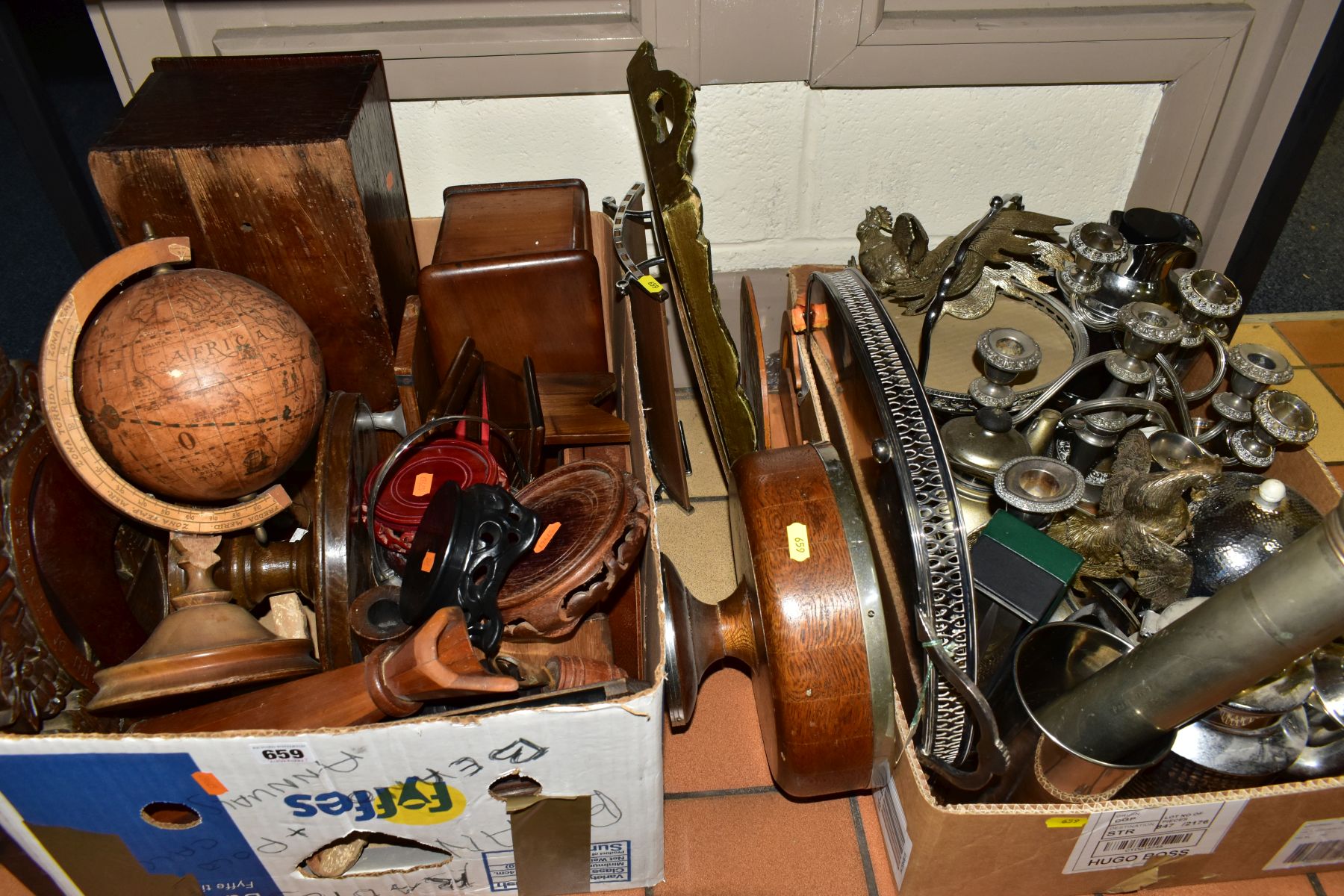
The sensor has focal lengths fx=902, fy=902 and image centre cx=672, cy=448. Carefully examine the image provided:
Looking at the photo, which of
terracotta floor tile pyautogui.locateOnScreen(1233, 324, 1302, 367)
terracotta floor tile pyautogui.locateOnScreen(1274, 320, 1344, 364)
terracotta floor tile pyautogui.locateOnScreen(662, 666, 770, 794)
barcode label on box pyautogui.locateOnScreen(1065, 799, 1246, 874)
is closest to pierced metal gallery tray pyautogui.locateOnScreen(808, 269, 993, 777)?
barcode label on box pyautogui.locateOnScreen(1065, 799, 1246, 874)

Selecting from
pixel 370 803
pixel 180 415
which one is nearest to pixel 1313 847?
pixel 370 803

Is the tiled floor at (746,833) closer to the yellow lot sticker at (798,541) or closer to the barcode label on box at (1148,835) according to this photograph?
the barcode label on box at (1148,835)

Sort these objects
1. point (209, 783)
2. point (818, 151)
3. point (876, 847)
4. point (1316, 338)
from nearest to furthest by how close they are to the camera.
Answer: point (209, 783) < point (876, 847) < point (818, 151) < point (1316, 338)

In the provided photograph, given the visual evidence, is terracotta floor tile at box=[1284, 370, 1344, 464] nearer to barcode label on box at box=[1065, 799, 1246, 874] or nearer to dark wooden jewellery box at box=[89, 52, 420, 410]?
barcode label on box at box=[1065, 799, 1246, 874]

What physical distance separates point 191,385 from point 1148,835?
1312 millimetres

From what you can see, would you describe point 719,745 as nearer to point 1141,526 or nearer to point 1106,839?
point 1106,839

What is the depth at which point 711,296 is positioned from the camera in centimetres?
135

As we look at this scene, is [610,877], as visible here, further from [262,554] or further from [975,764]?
[262,554]

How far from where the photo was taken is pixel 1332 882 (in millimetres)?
1325

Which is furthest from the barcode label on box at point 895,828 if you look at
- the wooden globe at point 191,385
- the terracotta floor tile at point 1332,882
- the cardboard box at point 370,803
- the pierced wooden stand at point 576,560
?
the wooden globe at point 191,385

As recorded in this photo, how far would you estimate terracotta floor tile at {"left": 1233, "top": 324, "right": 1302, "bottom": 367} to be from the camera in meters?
2.29

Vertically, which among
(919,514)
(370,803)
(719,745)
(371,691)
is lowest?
(719,745)

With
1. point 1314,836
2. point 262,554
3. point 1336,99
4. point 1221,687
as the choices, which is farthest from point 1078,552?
point 1336,99

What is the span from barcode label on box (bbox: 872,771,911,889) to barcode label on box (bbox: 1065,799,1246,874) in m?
0.21
